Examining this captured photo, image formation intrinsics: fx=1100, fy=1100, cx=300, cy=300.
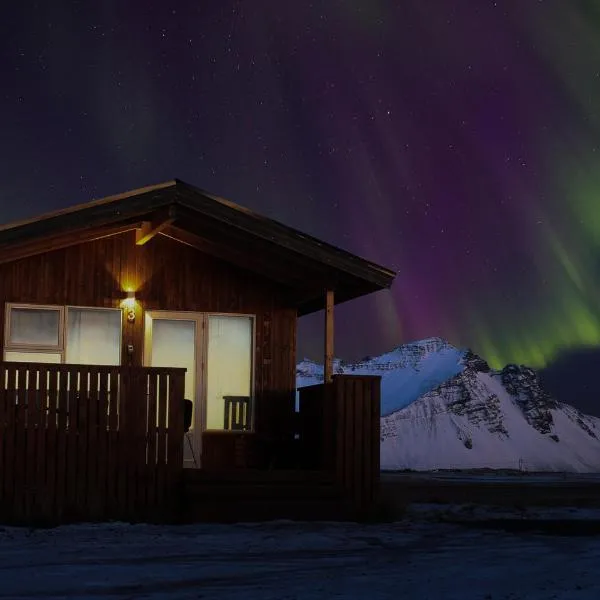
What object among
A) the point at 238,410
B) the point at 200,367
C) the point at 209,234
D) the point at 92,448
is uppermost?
the point at 209,234

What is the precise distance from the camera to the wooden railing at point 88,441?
485 inches

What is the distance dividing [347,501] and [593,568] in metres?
4.81

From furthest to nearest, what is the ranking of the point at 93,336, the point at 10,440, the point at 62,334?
1. the point at 93,336
2. the point at 62,334
3. the point at 10,440

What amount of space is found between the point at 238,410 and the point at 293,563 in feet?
22.1

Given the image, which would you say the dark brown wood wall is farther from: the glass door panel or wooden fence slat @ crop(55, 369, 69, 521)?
wooden fence slat @ crop(55, 369, 69, 521)

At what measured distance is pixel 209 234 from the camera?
1505 centimetres

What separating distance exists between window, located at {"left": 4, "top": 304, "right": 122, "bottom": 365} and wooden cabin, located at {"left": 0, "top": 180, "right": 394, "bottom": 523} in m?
0.02

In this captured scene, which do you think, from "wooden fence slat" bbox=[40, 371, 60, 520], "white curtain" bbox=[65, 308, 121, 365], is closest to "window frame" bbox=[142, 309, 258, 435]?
"white curtain" bbox=[65, 308, 121, 365]

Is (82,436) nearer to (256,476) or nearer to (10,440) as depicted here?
(10,440)

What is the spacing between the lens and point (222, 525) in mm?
12398

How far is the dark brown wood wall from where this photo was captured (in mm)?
15078

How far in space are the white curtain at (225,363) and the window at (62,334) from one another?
136cm

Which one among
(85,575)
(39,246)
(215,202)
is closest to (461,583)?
(85,575)

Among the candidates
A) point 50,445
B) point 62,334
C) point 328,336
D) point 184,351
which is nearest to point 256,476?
point 328,336
